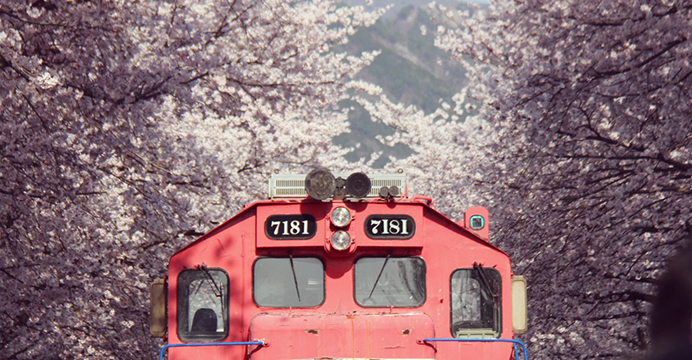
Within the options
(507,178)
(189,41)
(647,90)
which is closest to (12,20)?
(189,41)

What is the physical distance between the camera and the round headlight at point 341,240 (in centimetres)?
743

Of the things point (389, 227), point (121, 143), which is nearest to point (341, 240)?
point (389, 227)

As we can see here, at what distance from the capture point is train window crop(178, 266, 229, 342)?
7578 mm

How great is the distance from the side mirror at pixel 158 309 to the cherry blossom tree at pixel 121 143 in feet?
9.77

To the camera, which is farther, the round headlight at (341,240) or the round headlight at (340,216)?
the round headlight at (340,216)

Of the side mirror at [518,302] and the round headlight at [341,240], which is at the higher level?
the round headlight at [341,240]

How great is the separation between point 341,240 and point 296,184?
3.12 feet

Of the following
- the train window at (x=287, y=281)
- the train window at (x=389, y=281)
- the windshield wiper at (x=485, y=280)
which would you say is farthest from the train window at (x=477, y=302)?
the train window at (x=287, y=281)

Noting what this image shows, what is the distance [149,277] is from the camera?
1420 centimetres

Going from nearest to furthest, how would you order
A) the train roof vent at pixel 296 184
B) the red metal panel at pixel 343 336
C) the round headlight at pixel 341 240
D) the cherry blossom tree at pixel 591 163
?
the red metal panel at pixel 343 336, the round headlight at pixel 341 240, the train roof vent at pixel 296 184, the cherry blossom tree at pixel 591 163

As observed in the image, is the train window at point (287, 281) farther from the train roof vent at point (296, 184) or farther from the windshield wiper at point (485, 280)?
the windshield wiper at point (485, 280)

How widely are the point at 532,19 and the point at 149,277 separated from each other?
8970mm

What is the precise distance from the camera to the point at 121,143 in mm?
11195

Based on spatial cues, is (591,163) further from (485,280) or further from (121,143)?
(121,143)
